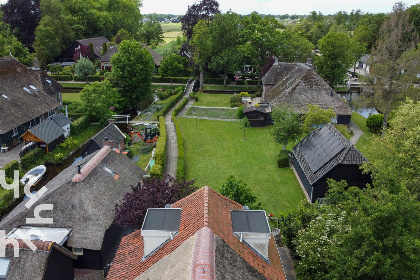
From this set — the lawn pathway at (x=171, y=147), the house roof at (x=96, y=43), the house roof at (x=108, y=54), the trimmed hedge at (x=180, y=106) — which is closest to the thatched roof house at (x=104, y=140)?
the lawn pathway at (x=171, y=147)

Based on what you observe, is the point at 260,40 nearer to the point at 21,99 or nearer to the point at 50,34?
the point at 21,99

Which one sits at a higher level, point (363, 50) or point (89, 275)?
point (363, 50)

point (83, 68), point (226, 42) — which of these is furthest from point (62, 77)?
point (226, 42)

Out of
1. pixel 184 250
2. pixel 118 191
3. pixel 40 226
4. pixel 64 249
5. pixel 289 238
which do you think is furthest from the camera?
pixel 118 191

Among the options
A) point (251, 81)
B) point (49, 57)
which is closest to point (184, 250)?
point (251, 81)

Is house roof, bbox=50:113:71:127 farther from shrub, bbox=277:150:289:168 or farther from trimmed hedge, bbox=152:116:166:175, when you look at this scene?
shrub, bbox=277:150:289:168

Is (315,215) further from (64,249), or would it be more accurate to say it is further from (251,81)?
(251,81)

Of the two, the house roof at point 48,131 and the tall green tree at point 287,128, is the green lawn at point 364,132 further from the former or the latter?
the house roof at point 48,131
